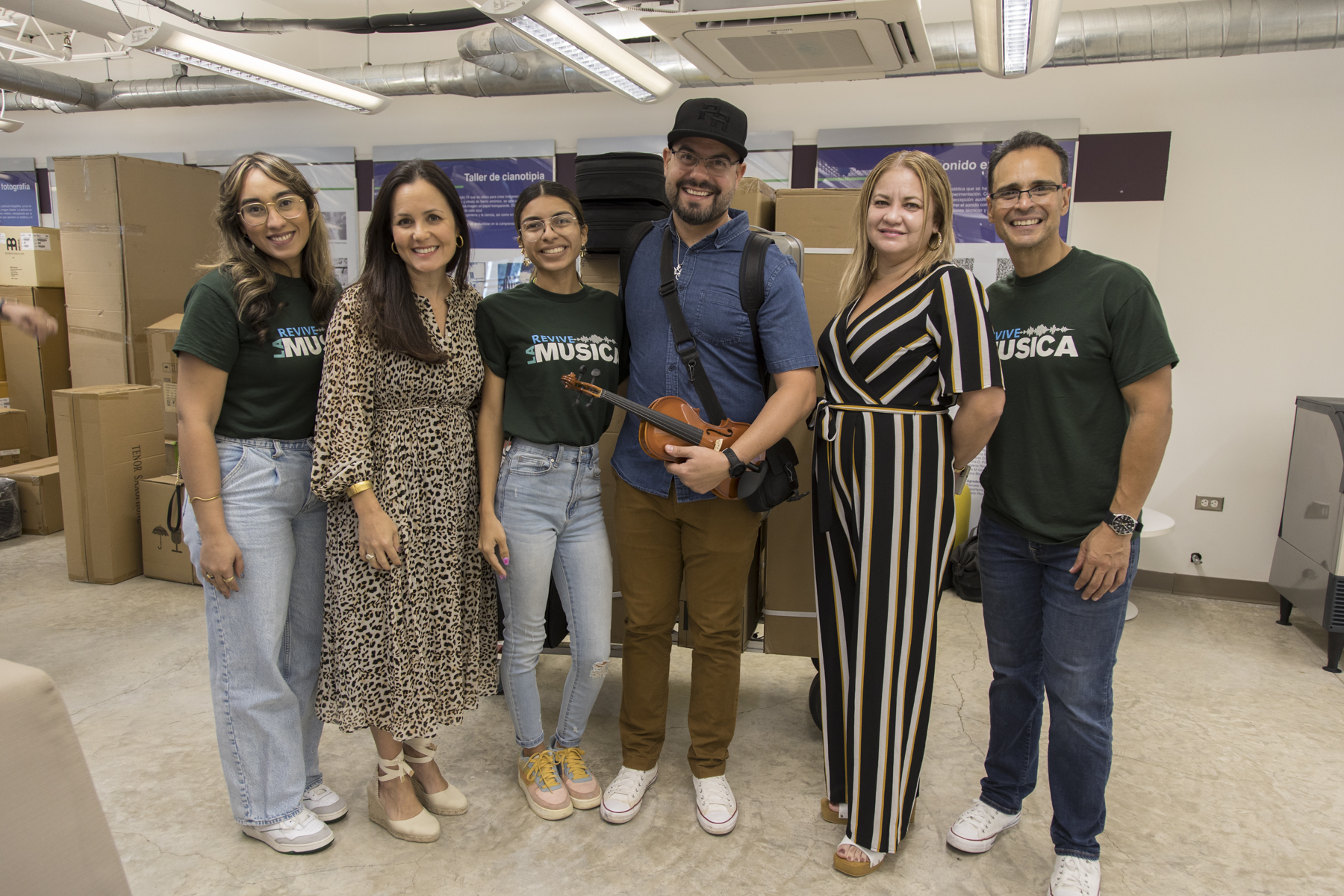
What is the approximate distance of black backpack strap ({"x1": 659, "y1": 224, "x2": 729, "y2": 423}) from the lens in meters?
2.05

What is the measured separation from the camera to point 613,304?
7.30 ft

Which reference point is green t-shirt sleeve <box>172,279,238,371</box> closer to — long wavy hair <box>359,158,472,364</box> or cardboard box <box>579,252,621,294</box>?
long wavy hair <box>359,158,472,364</box>

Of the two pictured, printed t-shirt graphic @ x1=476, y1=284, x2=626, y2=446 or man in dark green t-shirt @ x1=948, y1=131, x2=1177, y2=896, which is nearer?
man in dark green t-shirt @ x1=948, y1=131, x2=1177, y2=896

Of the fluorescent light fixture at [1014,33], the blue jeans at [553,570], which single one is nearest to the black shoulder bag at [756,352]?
the blue jeans at [553,570]

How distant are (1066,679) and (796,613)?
1051 millimetres

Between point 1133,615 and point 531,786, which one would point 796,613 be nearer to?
point 531,786

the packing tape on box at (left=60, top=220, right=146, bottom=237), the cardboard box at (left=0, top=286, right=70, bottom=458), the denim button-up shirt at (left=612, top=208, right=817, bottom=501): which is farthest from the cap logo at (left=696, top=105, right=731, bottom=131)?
the cardboard box at (left=0, top=286, right=70, bottom=458)

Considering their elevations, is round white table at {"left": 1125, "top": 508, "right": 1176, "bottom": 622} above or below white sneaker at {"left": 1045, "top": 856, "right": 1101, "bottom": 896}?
above

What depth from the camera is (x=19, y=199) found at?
6.66 m

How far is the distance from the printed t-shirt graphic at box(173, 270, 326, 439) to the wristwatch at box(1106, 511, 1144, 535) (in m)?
1.90

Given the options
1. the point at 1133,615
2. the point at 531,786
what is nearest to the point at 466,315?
the point at 531,786

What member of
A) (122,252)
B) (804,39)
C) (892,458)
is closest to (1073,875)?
(892,458)

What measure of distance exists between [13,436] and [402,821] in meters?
5.21

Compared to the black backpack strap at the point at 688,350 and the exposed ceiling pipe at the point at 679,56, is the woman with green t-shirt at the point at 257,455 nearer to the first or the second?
the black backpack strap at the point at 688,350
